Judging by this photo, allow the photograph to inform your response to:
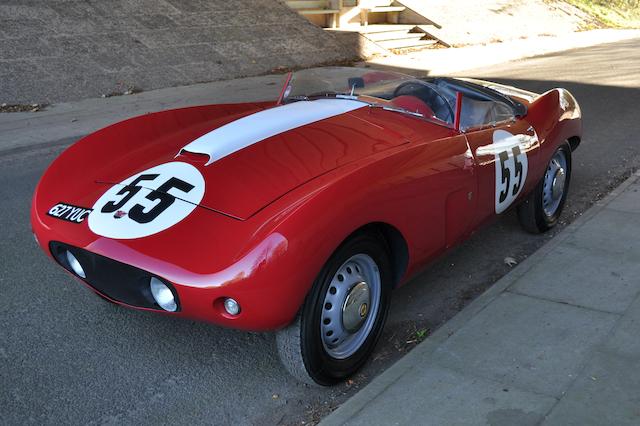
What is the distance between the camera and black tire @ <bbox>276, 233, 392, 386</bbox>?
2719 millimetres

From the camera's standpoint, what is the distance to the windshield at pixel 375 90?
12.5 ft

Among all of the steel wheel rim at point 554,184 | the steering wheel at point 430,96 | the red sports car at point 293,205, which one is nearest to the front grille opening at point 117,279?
the red sports car at point 293,205

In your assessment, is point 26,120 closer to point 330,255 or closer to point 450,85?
point 450,85

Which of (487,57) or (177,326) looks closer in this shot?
(177,326)

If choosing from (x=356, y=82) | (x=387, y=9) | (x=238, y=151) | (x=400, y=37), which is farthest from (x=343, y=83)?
(x=387, y=9)

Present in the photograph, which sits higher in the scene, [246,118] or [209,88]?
[246,118]

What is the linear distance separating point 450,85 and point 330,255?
205 centimetres

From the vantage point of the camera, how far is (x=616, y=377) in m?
2.87

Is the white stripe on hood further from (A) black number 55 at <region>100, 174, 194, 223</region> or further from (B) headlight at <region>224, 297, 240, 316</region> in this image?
(B) headlight at <region>224, 297, 240, 316</region>

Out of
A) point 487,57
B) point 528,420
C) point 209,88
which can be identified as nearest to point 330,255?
point 528,420

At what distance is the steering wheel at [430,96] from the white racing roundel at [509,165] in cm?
32

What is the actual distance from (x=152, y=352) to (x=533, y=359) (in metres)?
1.83

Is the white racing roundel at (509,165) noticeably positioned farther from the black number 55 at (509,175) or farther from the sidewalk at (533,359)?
the sidewalk at (533,359)

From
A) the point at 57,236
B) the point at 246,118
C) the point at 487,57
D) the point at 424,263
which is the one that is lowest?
the point at 487,57
